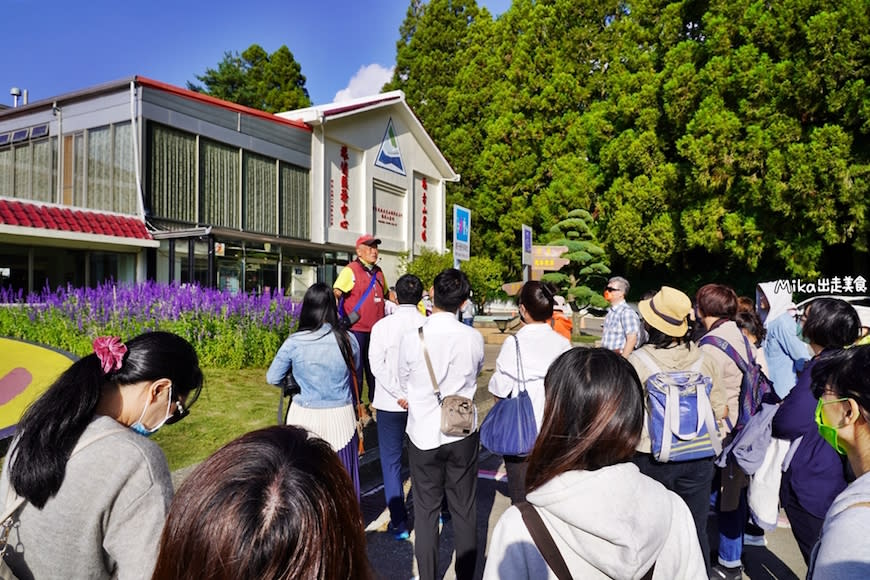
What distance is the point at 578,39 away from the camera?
28703 mm

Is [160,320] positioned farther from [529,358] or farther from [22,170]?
[22,170]

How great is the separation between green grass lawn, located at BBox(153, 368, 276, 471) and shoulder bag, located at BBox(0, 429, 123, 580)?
117 inches

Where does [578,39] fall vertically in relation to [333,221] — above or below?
above

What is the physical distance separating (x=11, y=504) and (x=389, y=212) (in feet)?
72.5

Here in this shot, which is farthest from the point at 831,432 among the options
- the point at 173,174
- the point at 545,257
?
the point at 545,257

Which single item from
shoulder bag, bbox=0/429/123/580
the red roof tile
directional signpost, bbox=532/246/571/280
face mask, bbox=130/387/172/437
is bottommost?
shoulder bag, bbox=0/429/123/580

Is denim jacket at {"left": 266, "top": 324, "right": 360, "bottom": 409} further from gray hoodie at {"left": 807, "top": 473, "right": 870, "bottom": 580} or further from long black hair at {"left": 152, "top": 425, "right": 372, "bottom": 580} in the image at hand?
gray hoodie at {"left": 807, "top": 473, "right": 870, "bottom": 580}

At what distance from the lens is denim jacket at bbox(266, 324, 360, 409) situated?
3777 mm

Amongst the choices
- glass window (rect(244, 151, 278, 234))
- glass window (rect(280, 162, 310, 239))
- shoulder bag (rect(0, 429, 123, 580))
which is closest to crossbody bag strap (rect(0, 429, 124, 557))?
shoulder bag (rect(0, 429, 123, 580))

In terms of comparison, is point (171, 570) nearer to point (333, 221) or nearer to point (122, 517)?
point (122, 517)

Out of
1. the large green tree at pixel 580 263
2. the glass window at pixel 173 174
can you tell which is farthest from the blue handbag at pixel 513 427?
the large green tree at pixel 580 263

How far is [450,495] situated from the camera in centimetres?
352

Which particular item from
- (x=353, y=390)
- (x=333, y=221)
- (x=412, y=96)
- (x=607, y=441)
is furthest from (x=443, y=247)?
(x=607, y=441)

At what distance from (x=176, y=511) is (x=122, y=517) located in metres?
0.85
